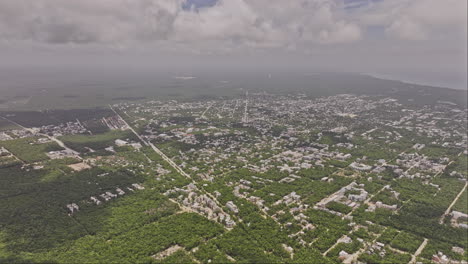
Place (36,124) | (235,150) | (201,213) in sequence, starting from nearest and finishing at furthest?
(201,213) < (235,150) < (36,124)

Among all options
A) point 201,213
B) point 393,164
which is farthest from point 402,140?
point 201,213

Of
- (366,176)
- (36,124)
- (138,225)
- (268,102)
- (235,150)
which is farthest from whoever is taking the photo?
(268,102)

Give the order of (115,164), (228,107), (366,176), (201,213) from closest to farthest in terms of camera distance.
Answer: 1. (201,213)
2. (366,176)
3. (115,164)
4. (228,107)

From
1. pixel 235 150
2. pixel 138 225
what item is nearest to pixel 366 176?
pixel 235 150

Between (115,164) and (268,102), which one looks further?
(268,102)

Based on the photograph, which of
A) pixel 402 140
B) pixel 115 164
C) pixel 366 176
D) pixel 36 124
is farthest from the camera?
pixel 36 124

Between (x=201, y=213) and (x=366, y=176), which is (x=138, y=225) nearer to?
(x=201, y=213)

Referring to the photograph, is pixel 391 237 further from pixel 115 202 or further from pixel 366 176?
pixel 115 202

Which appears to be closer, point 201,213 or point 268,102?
point 201,213
